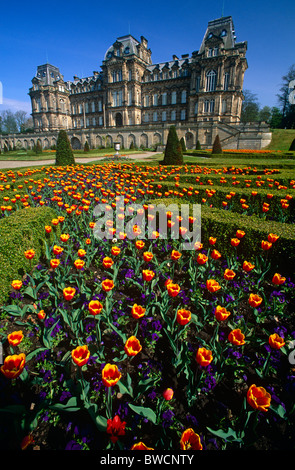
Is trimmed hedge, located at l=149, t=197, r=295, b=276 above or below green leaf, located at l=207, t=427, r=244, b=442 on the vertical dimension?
above

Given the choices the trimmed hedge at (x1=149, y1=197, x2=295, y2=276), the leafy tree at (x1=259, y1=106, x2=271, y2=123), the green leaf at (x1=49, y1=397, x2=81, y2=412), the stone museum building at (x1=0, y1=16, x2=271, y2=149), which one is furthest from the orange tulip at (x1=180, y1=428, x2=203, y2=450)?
the leafy tree at (x1=259, y1=106, x2=271, y2=123)

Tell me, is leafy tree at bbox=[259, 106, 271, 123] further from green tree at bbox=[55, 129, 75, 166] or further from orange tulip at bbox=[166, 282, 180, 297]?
orange tulip at bbox=[166, 282, 180, 297]

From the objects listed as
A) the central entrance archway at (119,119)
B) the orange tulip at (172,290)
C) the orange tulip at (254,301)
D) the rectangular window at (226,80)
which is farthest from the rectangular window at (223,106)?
the orange tulip at (172,290)

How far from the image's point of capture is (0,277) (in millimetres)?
2902

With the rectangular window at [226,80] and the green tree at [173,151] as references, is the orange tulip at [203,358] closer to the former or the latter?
the green tree at [173,151]

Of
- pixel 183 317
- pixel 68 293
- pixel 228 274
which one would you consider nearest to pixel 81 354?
pixel 68 293

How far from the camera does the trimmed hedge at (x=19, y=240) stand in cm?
302

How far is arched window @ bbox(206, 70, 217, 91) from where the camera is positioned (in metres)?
38.2

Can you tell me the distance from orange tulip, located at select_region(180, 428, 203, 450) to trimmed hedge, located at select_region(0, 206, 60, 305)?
2.56 metres

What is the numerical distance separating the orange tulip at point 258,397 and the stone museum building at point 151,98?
117ft

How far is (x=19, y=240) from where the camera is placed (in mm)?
3344

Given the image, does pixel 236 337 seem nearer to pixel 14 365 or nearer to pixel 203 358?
pixel 203 358

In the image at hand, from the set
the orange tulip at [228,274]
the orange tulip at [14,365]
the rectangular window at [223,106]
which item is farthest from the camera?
the rectangular window at [223,106]

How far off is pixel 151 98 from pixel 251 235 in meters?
53.0
